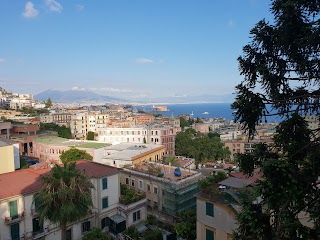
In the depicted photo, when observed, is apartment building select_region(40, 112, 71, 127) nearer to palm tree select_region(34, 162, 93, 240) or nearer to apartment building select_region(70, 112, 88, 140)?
apartment building select_region(70, 112, 88, 140)

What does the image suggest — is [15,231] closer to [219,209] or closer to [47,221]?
[47,221]

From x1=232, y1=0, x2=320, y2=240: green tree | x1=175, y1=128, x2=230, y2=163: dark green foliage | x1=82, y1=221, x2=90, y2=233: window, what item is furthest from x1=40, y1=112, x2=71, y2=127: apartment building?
x1=232, y1=0, x2=320, y2=240: green tree

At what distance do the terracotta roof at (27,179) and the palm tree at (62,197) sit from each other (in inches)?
236

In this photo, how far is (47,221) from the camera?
73.7 ft

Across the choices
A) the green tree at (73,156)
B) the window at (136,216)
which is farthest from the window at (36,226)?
the green tree at (73,156)

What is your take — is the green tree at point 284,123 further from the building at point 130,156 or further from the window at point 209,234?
the building at point 130,156

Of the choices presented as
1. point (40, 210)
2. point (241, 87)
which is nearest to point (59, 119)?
point (40, 210)

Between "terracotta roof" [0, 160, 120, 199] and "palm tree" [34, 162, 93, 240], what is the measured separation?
600 centimetres

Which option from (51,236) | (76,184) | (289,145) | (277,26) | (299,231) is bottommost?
(51,236)

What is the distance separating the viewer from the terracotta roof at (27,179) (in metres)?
21.5

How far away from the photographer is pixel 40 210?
1667cm

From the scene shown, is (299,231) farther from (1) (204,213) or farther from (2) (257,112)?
(1) (204,213)

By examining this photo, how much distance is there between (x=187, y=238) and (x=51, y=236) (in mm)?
11324

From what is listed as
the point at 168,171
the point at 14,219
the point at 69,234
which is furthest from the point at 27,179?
the point at 168,171
